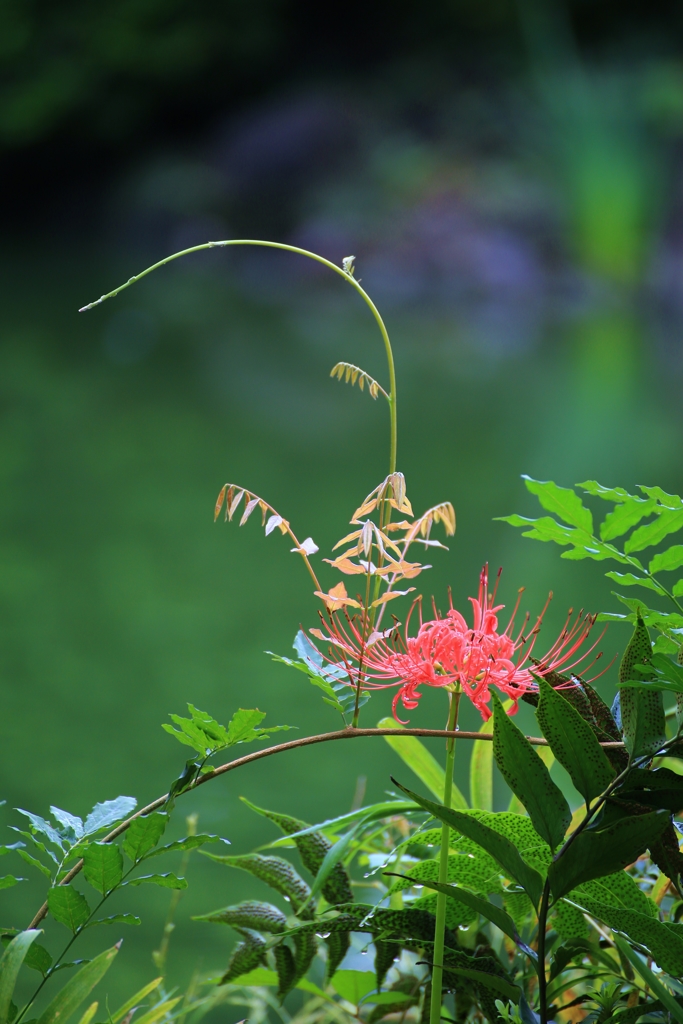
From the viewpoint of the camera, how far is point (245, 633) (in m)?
Result: 1.28

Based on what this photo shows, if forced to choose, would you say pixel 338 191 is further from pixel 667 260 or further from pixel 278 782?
pixel 278 782

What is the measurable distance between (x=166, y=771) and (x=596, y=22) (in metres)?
6.72

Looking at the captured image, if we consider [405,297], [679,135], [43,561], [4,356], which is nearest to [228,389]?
[4,356]

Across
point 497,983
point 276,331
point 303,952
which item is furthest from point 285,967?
point 276,331

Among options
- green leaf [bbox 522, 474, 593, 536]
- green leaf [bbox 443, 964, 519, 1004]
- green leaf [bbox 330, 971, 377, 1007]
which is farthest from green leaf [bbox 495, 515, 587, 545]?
green leaf [bbox 330, 971, 377, 1007]

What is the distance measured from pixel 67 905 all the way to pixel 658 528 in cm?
20

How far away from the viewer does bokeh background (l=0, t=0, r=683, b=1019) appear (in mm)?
1117

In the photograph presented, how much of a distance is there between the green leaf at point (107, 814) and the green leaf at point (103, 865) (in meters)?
0.03

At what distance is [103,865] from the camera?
0.27 meters

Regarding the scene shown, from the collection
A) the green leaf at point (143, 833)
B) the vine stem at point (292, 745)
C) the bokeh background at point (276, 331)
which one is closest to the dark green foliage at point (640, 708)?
the vine stem at point (292, 745)

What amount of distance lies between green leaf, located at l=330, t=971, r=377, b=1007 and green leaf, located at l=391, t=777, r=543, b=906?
0.18 metres

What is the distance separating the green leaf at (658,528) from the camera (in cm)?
28

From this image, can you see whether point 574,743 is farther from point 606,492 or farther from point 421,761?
point 421,761

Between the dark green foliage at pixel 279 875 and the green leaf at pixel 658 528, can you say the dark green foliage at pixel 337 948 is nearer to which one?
the dark green foliage at pixel 279 875
